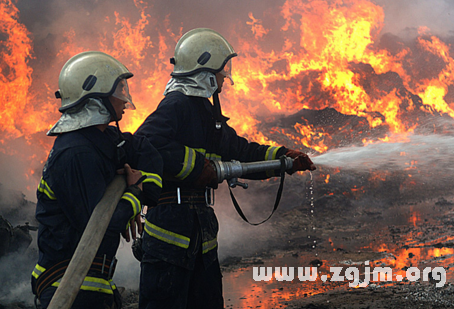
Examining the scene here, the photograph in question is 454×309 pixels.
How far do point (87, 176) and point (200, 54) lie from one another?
1664 millimetres

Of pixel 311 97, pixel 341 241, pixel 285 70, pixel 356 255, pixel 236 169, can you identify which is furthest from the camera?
pixel 311 97

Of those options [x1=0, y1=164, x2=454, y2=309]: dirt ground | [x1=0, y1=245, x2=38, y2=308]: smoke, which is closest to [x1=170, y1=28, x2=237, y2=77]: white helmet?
[x1=0, y1=164, x2=454, y2=309]: dirt ground

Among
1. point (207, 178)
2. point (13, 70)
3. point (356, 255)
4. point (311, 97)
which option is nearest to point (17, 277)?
point (207, 178)

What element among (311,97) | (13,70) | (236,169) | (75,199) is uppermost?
(311,97)

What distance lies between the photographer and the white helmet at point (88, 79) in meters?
2.17

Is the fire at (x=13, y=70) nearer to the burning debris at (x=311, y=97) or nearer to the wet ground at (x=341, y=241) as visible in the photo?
the burning debris at (x=311, y=97)

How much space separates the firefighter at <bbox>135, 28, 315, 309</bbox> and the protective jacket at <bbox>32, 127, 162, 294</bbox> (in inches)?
30.3

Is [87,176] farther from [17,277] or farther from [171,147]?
[17,277]

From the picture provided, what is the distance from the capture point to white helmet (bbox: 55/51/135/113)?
217 cm

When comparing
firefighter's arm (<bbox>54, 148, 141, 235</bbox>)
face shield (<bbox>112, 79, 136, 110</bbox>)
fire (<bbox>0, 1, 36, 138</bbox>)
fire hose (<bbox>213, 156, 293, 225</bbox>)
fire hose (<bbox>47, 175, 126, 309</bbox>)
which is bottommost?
fire hose (<bbox>47, 175, 126, 309</bbox>)

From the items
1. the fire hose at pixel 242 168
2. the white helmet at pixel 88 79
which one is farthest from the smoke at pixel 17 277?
the white helmet at pixel 88 79

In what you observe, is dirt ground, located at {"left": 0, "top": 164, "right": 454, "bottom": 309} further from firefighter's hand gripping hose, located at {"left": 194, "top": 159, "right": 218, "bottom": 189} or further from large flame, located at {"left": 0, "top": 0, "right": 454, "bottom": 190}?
firefighter's hand gripping hose, located at {"left": 194, "top": 159, "right": 218, "bottom": 189}

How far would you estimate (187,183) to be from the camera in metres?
3.02

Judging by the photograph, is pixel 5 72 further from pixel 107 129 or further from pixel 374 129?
pixel 374 129
